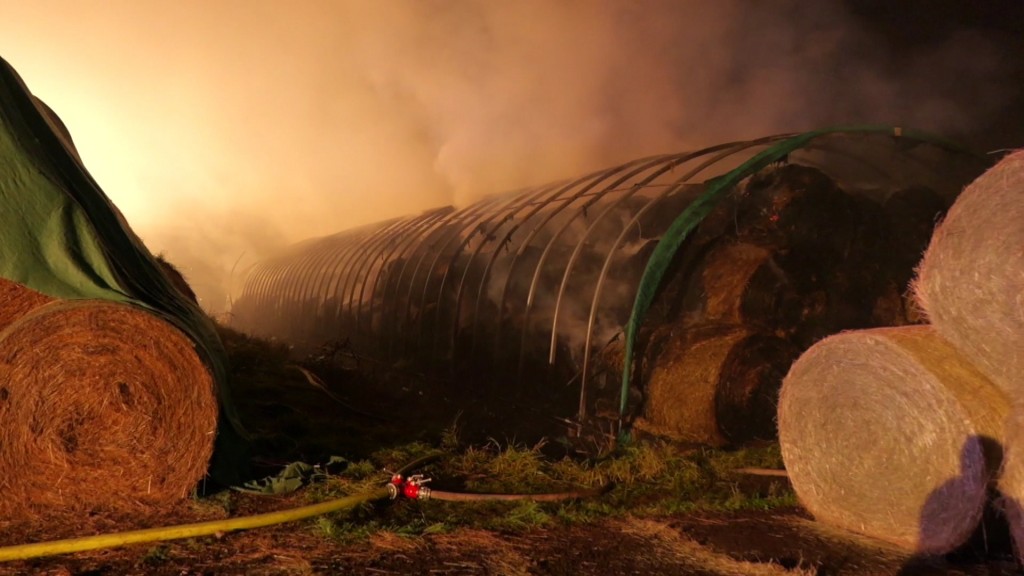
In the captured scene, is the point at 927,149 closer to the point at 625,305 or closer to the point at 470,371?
the point at 625,305

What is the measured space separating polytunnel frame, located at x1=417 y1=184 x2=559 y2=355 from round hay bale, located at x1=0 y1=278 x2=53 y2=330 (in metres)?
5.72

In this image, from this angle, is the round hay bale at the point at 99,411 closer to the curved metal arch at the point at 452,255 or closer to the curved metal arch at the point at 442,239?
the curved metal arch at the point at 452,255

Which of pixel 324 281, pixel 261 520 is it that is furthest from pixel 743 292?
pixel 324 281

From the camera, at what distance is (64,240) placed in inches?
181

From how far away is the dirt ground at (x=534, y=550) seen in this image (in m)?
3.78

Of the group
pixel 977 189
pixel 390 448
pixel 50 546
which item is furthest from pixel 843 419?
pixel 50 546

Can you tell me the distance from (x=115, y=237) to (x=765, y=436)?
660 cm

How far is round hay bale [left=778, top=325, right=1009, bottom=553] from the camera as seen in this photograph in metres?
3.77

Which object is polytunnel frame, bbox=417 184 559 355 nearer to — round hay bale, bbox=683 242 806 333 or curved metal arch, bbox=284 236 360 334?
round hay bale, bbox=683 242 806 333

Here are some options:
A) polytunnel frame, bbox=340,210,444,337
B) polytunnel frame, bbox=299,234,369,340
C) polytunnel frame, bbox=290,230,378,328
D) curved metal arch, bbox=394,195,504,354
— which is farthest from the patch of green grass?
polytunnel frame, bbox=290,230,378,328

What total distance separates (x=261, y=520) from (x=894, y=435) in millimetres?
4065

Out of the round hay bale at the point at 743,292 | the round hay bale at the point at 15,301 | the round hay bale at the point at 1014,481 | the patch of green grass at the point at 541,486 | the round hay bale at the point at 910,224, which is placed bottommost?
the patch of green grass at the point at 541,486

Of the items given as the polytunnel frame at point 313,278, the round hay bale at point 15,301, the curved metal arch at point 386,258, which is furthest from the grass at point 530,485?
the polytunnel frame at point 313,278

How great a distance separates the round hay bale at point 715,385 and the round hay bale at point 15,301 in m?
5.50
